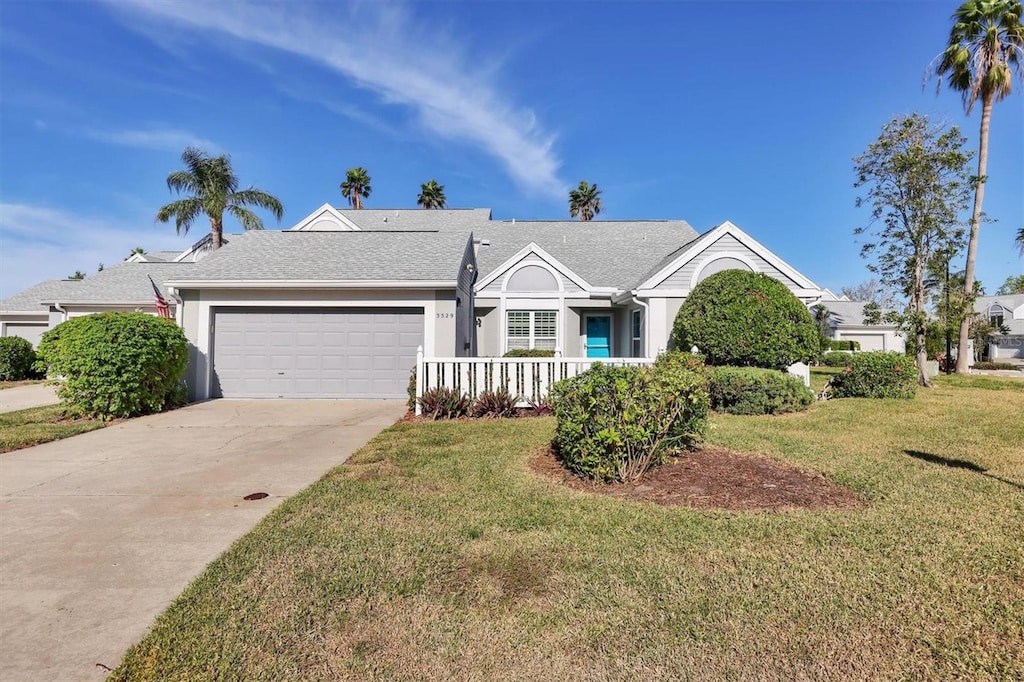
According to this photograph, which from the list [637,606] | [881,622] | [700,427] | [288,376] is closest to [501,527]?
[637,606]

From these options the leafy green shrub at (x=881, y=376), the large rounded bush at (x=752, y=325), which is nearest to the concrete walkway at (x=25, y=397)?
the large rounded bush at (x=752, y=325)

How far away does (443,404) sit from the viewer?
9648 mm

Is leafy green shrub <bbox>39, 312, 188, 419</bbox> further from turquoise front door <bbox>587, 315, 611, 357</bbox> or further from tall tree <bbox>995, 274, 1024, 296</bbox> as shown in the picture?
tall tree <bbox>995, 274, 1024, 296</bbox>

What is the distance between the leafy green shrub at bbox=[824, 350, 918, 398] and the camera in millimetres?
11555

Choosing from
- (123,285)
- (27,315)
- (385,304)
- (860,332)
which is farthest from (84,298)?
(860,332)

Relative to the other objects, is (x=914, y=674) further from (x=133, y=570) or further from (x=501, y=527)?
(x=133, y=570)

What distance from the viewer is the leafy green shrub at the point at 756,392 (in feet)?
32.0

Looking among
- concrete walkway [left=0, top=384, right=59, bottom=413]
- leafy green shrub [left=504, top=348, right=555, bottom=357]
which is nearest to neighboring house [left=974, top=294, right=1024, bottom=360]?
leafy green shrub [left=504, top=348, right=555, bottom=357]

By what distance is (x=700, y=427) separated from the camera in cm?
599

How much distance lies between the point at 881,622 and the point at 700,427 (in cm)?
330

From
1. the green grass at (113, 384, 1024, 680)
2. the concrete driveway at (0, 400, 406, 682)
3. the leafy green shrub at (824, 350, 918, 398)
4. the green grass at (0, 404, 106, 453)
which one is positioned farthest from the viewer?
the leafy green shrub at (824, 350, 918, 398)

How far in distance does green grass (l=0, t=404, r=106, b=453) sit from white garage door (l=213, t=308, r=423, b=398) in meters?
3.27

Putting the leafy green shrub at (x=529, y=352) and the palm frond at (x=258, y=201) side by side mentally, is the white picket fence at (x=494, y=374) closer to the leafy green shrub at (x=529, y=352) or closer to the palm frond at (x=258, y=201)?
the leafy green shrub at (x=529, y=352)

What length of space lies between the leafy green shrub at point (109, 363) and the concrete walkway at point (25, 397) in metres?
1.54
